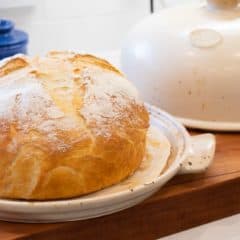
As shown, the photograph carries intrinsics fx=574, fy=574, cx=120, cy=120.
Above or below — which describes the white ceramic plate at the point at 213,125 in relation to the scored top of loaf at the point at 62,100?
below

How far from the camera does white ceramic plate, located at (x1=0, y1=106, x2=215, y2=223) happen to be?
1.70ft

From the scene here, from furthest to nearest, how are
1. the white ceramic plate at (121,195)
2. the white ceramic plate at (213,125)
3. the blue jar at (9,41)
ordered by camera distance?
the blue jar at (9,41) → the white ceramic plate at (213,125) → the white ceramic plate at (121,195)

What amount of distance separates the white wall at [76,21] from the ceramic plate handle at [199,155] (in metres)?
0.86

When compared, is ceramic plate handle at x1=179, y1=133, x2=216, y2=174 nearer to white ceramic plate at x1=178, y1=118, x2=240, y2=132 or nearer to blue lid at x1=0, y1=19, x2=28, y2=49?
white ceramic plate at x1=178, y1=118, x2=240, y2=132

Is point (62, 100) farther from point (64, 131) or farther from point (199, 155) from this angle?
point (199, 155)

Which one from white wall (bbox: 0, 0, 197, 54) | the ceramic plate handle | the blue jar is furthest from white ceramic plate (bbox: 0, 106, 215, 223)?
white wall (bbox: 0, 0, 197, 54)

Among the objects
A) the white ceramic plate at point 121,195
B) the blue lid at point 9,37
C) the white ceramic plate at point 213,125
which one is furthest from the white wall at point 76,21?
the white ceramic plate at point 121,195

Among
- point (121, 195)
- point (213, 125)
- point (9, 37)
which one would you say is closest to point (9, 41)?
point (9, 37)

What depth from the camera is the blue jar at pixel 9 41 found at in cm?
98

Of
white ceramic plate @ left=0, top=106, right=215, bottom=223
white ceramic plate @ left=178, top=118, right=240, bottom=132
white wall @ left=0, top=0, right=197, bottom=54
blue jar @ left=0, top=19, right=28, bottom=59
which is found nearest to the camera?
white ceramic plate @ left=0, top=106, right=215, bottom=223

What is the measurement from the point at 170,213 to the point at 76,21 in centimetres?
104

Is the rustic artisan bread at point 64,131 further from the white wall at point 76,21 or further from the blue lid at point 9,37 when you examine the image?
the white wall at point 76,21

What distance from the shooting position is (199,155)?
639mm

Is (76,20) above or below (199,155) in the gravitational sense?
below
